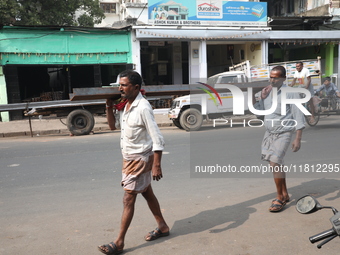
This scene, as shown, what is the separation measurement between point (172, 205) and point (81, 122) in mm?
7799

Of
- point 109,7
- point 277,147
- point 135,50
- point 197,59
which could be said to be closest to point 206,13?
point 197,59

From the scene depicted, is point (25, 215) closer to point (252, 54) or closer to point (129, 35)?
point (129, 35)

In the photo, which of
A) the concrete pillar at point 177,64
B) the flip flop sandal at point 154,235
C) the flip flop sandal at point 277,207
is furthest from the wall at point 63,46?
the flip flop sandal at point 154,235

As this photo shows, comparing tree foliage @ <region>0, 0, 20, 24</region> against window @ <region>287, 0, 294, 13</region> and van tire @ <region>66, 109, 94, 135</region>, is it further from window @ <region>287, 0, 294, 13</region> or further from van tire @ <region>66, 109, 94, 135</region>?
window @ <region>287, 0, 294, 13</region>

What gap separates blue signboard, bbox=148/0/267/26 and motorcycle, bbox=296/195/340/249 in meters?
15.9

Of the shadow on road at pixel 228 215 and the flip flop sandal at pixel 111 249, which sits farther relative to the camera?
the shadow on road at pixel 228 215

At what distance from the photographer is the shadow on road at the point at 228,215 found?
3730 millimetres

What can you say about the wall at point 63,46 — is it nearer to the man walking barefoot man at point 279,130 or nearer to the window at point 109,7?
the man walking barefoot man at point 279,130

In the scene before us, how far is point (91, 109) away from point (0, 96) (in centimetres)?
609

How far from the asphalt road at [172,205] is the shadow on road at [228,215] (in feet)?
0.04

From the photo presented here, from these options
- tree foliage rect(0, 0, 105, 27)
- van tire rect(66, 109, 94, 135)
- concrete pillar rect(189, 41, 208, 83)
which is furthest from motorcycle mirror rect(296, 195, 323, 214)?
tree foliage rect(0, 0, 105, 27)

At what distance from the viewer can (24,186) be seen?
18.2 ft

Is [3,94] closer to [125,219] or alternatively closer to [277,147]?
[125,219]

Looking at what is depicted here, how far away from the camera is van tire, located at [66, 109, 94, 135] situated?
37.5ft
